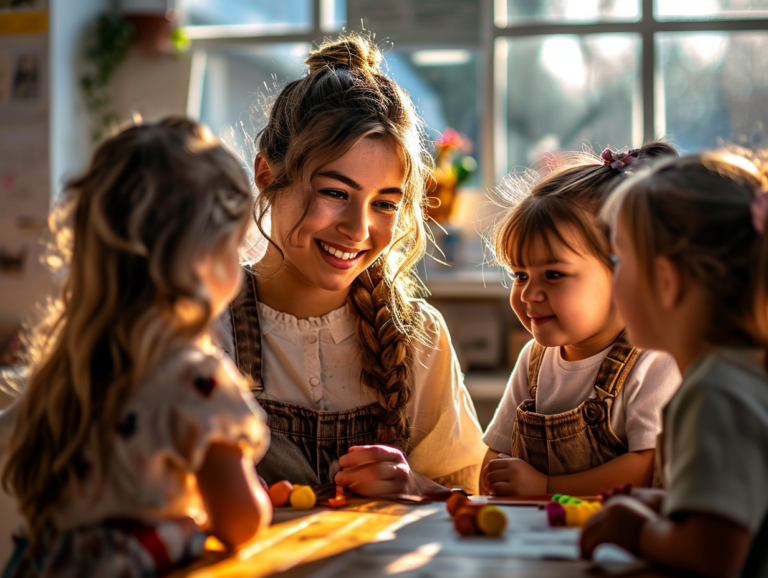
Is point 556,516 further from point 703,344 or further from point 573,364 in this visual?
point 573,364

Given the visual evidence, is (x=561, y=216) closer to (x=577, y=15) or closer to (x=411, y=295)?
A: (x=411, y=295)

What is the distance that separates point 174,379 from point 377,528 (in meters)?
0.31

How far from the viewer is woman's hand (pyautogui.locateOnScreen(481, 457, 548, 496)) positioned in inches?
49.3

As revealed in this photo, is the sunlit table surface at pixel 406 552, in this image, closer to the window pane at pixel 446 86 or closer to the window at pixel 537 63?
the window at pixel 537 63

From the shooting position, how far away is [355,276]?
1.50m

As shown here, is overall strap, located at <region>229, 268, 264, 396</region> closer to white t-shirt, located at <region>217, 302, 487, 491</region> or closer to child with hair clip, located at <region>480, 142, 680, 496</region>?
white t-shirt, located at <region>217, 302, 487, 491</region>

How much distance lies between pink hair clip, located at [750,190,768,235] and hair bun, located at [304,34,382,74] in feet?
2.96

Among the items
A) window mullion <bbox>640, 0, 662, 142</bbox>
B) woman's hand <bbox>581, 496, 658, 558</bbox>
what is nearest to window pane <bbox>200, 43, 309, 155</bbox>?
window mullion <bbox>640, 0, 662, 142</bbox>

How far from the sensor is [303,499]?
1.03m

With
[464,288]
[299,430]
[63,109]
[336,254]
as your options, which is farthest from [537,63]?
[299,430]

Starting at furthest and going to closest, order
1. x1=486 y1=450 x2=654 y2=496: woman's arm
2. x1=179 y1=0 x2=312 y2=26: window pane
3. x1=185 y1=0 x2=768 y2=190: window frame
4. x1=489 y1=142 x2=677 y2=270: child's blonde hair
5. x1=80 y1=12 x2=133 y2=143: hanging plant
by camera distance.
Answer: x1=179 y1=0 x2=312 y2=26: window pane
x1=80 y1=12 x2=133 y2=143: hanging plant
x1=185 y1=0 x2=768 y2=190: window frame
x1=489 y1=142 x2=677 y2=270: child's blonde hair
x1=486 y1=450 x2=654 y2=496: woman's arm

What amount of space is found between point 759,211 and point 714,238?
0.17ft

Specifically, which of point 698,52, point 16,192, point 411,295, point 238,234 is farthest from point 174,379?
point 698,52

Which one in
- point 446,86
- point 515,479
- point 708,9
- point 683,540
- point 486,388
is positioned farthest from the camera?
point 446,86
